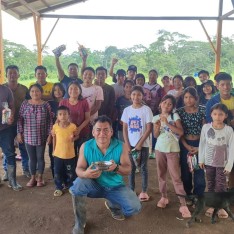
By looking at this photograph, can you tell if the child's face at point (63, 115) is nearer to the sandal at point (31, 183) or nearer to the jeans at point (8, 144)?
the jeans at point (8, 144)

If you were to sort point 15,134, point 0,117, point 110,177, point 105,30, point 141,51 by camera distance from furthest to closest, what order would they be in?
point 105,30, point 141,51, point 15,134, point 0,117, point 110,177

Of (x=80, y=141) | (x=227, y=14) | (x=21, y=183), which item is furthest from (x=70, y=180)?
(x=227, y=14)

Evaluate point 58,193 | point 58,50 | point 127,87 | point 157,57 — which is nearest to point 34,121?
point 58,193

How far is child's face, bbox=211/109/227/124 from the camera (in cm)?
288

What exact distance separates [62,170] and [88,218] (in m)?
0.85

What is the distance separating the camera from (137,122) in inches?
132

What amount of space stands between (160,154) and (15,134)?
2.03m

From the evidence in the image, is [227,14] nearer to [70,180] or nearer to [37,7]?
[37,7]

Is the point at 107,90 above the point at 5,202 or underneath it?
above

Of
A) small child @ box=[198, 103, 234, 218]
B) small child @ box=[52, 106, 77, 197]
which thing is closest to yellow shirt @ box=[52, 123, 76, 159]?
small child @ box=[52, 106, 77, 197]

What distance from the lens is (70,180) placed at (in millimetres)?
3764

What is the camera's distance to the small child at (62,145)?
354 cm

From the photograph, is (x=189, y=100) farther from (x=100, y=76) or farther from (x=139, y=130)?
(x=100, y=76)

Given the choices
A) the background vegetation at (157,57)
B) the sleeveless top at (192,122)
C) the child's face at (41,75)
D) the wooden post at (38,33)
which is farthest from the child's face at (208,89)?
the background vegetation at (157,57)
